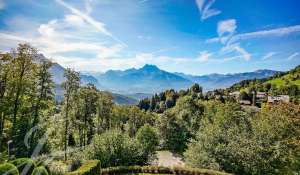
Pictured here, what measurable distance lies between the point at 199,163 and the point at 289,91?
10915 centimetres

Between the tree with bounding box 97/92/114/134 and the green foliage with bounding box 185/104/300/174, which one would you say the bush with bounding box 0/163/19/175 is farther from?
the tree with bounding box 97/92/114/134

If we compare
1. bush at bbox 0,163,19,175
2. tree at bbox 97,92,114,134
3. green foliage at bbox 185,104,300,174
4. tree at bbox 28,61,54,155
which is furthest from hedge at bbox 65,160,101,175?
tree at bbox 97,92,114,134

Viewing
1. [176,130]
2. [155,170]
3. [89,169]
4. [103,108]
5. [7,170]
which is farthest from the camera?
[176,130]

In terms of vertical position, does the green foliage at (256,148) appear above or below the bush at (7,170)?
below

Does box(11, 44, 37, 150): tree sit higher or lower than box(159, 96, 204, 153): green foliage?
higher

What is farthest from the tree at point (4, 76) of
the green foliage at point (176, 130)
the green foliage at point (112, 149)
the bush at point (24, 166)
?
the green foliage at point (176, 130)

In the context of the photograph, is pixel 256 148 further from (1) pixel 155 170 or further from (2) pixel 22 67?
(2) pixel 22 67

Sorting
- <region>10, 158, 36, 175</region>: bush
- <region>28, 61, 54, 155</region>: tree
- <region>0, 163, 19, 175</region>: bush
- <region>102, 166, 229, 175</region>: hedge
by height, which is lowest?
<region>102, 166, 229, 175</region>: hedge

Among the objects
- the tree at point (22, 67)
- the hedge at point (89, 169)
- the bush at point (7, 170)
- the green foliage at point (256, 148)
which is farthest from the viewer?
the green foliage at point (256, 148)

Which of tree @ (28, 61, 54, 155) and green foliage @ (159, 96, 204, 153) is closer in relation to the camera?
tree @ (28, 61, 54, 155)

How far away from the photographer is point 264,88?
527 ft

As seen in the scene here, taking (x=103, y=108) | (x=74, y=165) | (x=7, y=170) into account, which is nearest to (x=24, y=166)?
(x=7, y=170)

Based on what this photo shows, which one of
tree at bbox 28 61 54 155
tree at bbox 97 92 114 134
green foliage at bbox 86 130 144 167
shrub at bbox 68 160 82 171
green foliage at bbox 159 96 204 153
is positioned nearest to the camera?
shrub at bbox 68 160 82 171

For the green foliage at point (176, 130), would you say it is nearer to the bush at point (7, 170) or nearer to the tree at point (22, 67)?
the tree at point (22, 67)
